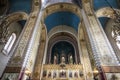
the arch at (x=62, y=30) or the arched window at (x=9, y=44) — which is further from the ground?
the arch at (x=62, y=30)

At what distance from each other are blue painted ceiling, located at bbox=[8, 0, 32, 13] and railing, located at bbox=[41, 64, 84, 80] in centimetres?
479

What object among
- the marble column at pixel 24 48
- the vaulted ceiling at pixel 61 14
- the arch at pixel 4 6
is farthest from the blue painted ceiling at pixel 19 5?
the marble column at pixel 24 48

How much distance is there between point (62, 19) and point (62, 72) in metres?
5.04

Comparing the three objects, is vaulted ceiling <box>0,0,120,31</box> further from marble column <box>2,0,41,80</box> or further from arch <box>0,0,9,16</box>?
marble column <box>2,0,41,80</box>

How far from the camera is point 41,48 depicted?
433 inches

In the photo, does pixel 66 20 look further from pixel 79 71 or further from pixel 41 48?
pixel 79 71

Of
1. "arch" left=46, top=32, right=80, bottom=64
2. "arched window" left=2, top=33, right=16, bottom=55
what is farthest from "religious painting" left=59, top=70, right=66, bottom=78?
"arched window" left=2, top=33, right=16, bottom=55

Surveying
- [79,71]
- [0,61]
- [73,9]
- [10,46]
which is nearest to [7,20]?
[10,46]

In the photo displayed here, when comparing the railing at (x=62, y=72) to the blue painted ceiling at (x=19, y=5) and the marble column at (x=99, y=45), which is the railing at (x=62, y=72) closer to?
the marble column at (x=99, y=45)

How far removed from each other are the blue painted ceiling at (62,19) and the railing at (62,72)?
13.3 feet

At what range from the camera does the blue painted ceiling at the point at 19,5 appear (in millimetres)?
9551

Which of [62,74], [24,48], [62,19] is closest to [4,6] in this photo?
[24,48]

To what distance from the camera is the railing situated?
947 centimetres

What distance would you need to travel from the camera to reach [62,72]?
9.72 m
